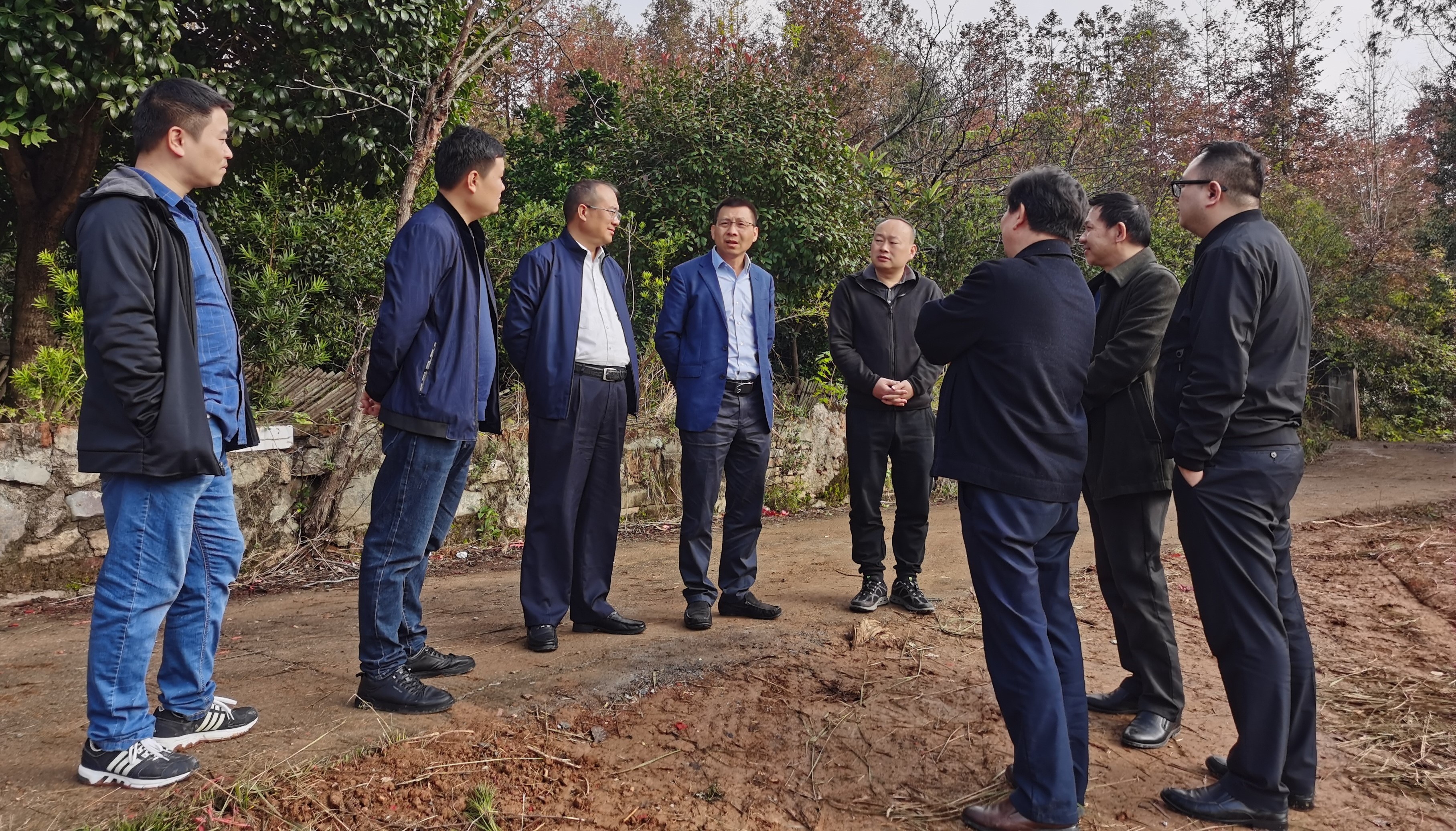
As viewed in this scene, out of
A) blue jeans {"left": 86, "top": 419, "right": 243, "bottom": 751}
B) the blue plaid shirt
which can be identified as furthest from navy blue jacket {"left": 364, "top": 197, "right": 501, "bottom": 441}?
blue jeans {"left": 86, "top": 419, "right": 243, "bottom": 751}

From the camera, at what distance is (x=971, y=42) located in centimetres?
1388

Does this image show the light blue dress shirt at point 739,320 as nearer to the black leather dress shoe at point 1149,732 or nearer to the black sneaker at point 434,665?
the black sneaker at point 434,665

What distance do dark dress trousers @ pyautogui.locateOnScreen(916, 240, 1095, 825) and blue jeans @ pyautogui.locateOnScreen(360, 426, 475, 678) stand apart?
1856 millimetres

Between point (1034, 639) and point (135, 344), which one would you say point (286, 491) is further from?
point (1034, 639)

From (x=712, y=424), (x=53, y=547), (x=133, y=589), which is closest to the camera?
(x=133, y=589)

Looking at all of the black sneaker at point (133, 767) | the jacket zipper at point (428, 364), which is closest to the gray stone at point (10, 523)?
the black sneaker at point (133, 767)

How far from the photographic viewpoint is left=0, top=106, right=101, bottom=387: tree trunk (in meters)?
6.23

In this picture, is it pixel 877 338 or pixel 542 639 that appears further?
pixel 877 338

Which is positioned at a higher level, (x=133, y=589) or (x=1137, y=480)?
(x=1137, y=480)

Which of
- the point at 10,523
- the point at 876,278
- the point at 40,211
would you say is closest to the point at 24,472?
the point at 10,523

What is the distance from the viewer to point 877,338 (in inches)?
198

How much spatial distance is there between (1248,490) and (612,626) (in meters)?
2.82

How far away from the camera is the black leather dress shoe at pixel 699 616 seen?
180 inches

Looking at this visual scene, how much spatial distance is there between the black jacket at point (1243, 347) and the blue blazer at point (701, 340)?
228cm
